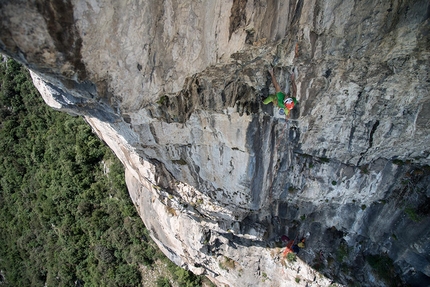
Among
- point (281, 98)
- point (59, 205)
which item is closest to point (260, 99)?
point (281, 98)

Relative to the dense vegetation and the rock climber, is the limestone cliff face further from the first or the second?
the dense vegetation

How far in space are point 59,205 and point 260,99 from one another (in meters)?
16.8

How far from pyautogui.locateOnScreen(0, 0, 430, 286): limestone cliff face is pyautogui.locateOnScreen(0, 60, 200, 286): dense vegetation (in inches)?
315

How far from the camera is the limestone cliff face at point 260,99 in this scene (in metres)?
4.86

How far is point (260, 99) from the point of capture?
657cm

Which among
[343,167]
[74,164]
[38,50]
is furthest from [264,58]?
[74,164]

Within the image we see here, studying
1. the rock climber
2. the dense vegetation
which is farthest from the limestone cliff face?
the dense vegetation

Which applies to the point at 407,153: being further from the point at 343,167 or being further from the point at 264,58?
the point at 264,58

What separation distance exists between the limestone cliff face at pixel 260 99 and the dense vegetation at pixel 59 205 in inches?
315

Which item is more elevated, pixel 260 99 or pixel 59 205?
pixel 260 99

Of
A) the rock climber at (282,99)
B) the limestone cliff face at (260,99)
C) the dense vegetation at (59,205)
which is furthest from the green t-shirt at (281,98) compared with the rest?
the dense vegetation at (59,205)

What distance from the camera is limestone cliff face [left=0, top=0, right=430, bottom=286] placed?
4.86m

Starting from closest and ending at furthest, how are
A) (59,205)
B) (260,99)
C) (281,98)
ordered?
(281,98) < (260,99) < (59,205)

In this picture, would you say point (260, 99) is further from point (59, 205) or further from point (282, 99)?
point (59, 205)
